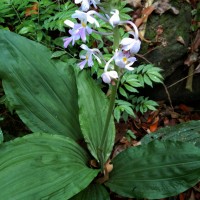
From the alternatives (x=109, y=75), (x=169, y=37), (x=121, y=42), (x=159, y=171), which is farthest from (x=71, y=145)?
(x=169, y=37)

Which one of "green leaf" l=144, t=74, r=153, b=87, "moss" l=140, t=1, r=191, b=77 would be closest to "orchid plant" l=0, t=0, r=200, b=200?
"green leaf" l=144, t=74, r=153, b=87

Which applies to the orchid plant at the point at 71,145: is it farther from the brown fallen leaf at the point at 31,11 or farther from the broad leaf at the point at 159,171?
the brown fallen leaf at the point at 31,11

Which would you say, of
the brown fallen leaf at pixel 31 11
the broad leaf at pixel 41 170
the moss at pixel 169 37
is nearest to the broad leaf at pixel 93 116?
the broad leaf at pixel 41 170

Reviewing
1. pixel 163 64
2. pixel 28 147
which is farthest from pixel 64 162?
pixel 163 64

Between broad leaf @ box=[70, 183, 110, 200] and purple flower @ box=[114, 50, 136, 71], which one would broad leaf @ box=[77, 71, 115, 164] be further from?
purple flower @ box=[114, 50, 136, 71]

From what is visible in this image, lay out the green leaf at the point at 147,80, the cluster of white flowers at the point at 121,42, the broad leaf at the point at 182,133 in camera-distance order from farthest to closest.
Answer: the green leaf at the point at 147,80
the broad leaf at the point at 182,133
the cluster of white flowers at the point at 121,42

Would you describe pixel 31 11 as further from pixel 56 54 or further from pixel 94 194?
pixel 94 194

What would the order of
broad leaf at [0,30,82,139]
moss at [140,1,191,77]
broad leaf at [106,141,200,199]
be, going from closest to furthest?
broad leaf at [106,141,200,199]
broad leaf at [0,30,82,139]
moss at [140,1,191,77]
